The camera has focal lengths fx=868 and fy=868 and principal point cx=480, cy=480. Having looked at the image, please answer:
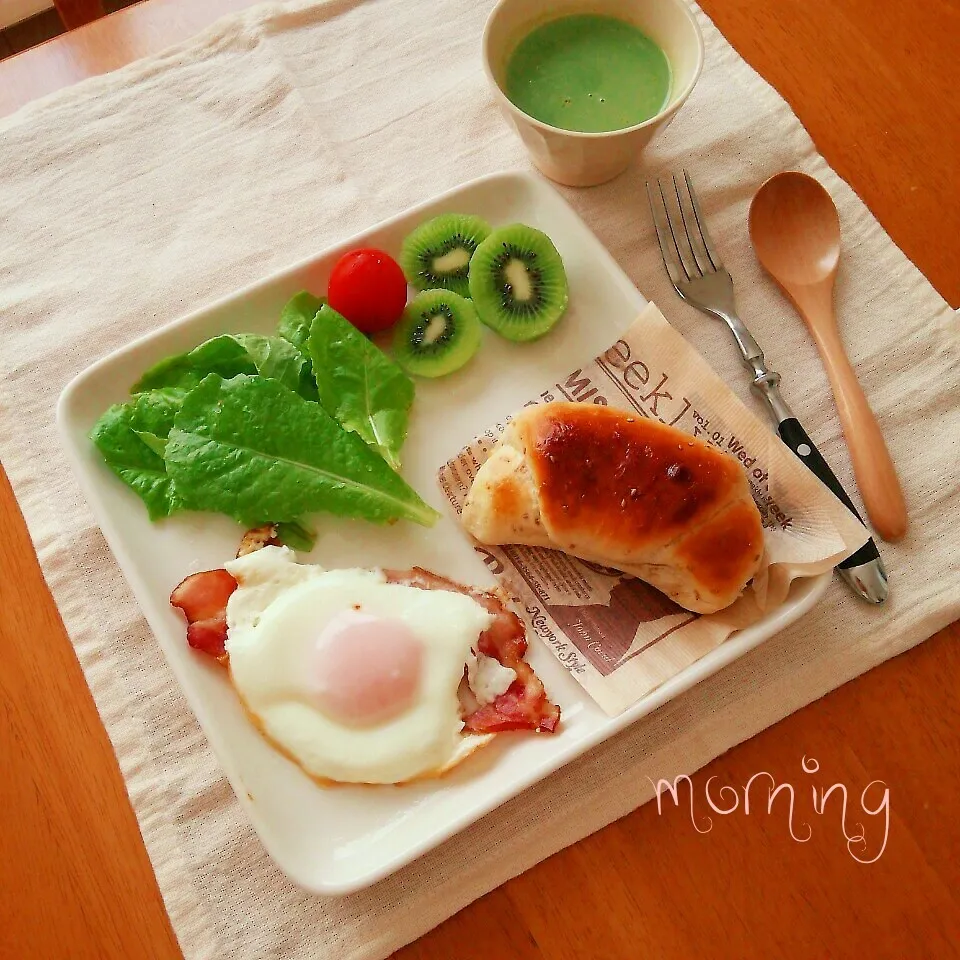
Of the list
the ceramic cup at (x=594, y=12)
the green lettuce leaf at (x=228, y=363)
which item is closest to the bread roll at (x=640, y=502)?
the green lettuce leaf at (x=228, y=363)

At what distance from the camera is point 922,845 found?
5.13 feet

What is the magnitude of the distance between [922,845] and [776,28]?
192cm

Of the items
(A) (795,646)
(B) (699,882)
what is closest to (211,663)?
(B) (699,882)

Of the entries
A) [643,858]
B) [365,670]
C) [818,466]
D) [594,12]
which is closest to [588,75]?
[594,12]

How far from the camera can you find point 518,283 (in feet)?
5.93

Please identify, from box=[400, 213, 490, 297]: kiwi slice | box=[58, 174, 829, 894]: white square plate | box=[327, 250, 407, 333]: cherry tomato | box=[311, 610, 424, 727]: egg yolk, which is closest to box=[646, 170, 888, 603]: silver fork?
box=[58, 174, 829, 894]: white square plate

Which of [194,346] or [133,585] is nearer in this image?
[133,585]

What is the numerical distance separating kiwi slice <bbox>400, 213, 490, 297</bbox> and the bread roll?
1.45 ft

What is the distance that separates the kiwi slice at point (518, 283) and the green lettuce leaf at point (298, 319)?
13.5 inches

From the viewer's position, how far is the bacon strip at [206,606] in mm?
1569

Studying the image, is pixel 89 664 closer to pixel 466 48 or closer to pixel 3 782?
pixel 3 782

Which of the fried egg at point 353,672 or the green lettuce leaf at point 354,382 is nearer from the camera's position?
the fried egg at point 353,672

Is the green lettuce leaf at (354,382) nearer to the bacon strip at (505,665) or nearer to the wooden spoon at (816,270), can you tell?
the bacon strip at (505,665)

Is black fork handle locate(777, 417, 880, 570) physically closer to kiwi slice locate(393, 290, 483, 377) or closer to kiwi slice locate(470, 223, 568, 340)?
kiwi slice locate(470, 223, 568, 340)
